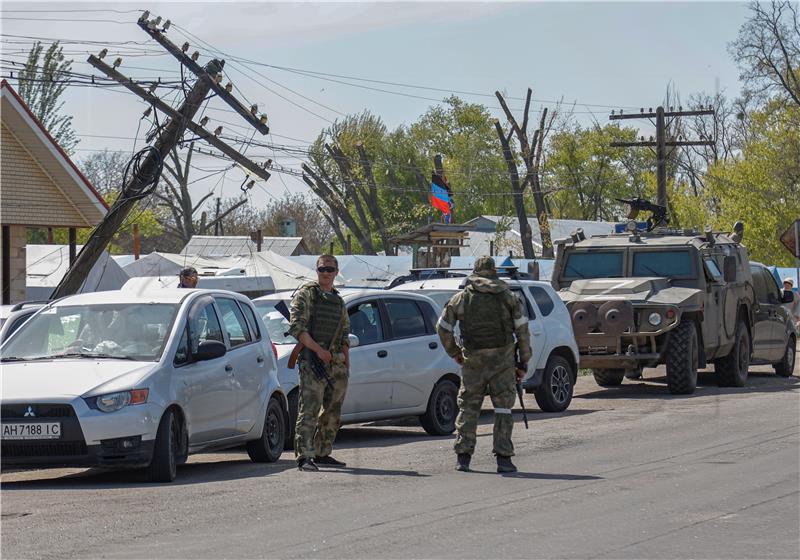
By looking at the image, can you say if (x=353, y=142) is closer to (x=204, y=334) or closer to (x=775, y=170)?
(x=775, y=170)

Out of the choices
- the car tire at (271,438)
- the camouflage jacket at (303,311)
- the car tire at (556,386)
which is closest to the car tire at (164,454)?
the camouflage jacket at (303,311)

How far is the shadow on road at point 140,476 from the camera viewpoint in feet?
35.2

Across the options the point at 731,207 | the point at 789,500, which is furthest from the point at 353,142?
the point at 789,500

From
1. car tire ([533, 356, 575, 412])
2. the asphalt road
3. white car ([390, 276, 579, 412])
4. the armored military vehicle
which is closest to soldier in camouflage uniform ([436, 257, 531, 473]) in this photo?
the asphalt road

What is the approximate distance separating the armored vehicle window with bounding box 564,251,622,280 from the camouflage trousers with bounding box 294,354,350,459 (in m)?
10.9

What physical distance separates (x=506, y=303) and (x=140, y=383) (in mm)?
3124

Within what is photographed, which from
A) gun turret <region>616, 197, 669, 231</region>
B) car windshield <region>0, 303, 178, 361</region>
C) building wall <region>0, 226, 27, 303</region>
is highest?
gun turret <region>616, 197, 669, 231</region>

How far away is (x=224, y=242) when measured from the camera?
81250 mm

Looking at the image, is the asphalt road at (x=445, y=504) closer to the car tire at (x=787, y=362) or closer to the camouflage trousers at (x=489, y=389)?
the camouflage trousers at (x=489, y=389)

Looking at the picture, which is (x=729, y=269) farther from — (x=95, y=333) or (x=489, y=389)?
(x=95, y=333)

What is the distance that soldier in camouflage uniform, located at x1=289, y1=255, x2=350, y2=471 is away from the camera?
11.4 metres

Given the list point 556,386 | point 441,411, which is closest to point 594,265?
point 556,386

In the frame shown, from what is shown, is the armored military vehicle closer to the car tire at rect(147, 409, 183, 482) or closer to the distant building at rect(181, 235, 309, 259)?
the car tire at rect(147, 409, 183, 482)

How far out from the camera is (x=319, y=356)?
37.2 feet
